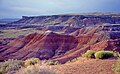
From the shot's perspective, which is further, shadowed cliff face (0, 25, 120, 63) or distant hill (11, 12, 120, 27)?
distant hill (11, 12, 120, 27)

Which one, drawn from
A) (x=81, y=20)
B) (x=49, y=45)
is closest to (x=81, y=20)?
(x=81, y=20)

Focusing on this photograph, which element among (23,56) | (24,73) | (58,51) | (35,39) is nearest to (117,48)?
(58,51)

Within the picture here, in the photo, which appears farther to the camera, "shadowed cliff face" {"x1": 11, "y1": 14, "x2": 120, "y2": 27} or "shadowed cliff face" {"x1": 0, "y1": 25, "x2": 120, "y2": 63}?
"shadowed cliff face" {"x1": 11, "y1": 14, "x2": 120, "y2": 27}

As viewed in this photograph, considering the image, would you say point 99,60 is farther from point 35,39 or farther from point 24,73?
point 35,39

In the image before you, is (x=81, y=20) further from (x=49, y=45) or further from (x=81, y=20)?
(x=49, y=45)

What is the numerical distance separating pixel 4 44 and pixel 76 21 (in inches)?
2276

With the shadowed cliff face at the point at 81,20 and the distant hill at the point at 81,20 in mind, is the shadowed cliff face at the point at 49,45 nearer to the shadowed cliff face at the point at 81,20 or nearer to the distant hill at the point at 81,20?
the shadowed cliff face at the point at 81,20

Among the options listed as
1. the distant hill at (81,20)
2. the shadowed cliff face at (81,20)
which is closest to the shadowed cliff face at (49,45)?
the shadowed cliff face at (81,20)

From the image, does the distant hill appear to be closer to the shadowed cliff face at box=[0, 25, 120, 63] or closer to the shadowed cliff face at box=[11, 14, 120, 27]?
the shadowed cliff face at box=[11, 14, 120, 27]

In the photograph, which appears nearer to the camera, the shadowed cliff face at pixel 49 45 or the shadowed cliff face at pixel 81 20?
the shadowed cliff face at pixel 49 45

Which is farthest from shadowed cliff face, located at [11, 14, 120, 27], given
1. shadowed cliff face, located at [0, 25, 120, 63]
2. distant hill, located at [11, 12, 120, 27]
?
shadowed cliff face, located at [0, 25, 120, 63]

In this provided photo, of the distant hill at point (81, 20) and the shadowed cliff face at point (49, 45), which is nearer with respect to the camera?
the shadowed cliff face at point (49, 45)

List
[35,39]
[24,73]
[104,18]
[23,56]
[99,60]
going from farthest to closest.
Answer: [104,18] < [35,39] < [23,56] < [99,60] < [24,73]

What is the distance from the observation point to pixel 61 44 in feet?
241
